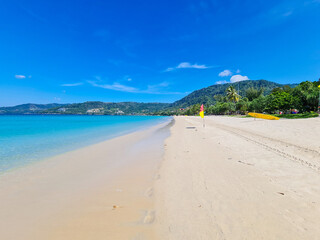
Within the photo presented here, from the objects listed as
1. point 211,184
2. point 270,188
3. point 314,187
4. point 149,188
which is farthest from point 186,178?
point 314,187

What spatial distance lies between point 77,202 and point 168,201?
2.22m

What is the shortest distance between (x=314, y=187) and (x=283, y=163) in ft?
6.32

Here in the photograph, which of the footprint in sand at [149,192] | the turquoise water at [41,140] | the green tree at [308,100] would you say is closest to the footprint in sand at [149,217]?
the footprint in sand at [149,192]

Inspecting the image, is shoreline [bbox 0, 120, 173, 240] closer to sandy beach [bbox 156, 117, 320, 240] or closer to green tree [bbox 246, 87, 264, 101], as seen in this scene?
sandy beach [bbox 156, 117, 320, 240]

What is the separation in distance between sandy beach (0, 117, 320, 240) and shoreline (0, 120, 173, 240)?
2cm

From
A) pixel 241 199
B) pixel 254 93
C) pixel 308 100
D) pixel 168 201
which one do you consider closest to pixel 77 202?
pixel 168 201

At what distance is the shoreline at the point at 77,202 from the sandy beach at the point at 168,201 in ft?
0.06

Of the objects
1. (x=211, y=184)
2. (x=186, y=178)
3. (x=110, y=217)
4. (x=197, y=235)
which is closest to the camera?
(x=197, y=235)

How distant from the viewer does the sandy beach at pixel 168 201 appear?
2.46 meters

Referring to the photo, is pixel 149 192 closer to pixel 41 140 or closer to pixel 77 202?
pixel 77 202

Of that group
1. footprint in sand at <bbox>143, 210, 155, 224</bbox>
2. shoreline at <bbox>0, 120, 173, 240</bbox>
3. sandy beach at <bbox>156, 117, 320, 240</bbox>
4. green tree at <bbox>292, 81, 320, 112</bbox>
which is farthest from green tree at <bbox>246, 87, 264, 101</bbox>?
footprint in sand at <bbox>143, 210, 155, 224</bbox>

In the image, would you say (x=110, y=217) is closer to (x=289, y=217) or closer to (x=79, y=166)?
(x=289, y=217)

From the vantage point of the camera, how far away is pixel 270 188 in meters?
3.65

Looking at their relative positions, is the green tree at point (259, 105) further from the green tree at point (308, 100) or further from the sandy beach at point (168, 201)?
the sandy beach at point (168, 201)
